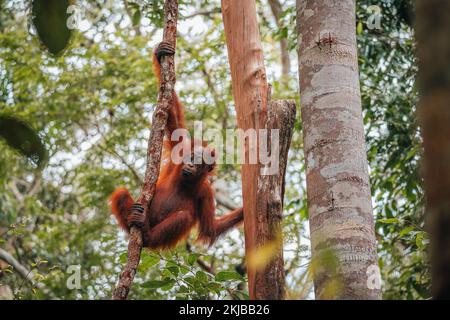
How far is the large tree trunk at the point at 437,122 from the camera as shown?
0.59 m

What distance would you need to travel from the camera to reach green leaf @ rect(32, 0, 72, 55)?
101 cm

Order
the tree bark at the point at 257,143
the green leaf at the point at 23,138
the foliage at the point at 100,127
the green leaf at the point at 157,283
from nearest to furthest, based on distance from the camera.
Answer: the green leaf at the point at 23,138 < the tree bark at the point at 257,143 < the green leaf at the point at 157,283 < the foliage at the point at 100,127

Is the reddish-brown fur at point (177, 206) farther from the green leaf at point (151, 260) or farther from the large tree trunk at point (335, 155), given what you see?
the large tree trunk at point (335, 155)

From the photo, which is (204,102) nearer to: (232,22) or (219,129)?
(219,129)

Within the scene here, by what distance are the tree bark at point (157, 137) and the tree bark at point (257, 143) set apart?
39cm

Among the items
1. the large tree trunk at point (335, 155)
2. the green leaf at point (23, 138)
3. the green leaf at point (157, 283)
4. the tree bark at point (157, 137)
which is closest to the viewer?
the green leaf at point (23, 138)

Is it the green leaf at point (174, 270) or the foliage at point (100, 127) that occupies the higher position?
the foliage at point (100, 127)

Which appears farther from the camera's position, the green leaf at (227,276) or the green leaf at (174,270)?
the green leaf at (174,270)

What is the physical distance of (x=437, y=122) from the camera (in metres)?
0.60

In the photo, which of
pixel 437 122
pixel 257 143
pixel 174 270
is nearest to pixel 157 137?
pixel 257 143

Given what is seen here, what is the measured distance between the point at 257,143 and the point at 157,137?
0.59m

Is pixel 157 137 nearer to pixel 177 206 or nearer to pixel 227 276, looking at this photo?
pixel 227 276

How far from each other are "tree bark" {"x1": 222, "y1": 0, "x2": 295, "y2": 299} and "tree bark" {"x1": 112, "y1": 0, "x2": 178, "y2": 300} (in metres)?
0.39

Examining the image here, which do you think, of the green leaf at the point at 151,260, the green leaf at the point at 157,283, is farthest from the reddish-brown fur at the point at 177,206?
the green leaf at the point at 157,283
